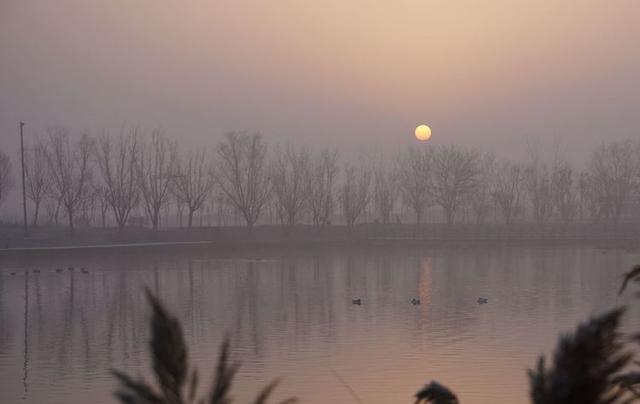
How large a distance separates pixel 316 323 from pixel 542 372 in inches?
546

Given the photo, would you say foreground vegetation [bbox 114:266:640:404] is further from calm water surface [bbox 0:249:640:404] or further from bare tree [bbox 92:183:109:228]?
bare tree [bbox 92:183:109:228]

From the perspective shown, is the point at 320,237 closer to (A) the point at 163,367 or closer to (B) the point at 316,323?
(B) the point at 316,323

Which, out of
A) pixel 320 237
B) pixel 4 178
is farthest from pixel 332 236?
pixel 4 178

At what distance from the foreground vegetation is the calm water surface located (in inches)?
26.1

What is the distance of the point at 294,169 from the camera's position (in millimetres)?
57250

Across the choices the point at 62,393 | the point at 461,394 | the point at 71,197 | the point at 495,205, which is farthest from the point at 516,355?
the point at 495,205

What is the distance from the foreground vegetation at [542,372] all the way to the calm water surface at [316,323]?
0.66 m

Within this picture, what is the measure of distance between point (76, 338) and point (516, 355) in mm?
7660

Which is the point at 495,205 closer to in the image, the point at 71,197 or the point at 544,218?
the point at 544,218

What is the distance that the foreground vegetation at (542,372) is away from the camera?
2.05 meters

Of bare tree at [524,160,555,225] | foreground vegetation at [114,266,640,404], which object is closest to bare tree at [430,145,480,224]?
bare tree at [524,160,555,225]

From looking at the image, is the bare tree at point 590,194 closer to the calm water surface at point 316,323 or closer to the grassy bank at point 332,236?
the grassy bank at point 332,236

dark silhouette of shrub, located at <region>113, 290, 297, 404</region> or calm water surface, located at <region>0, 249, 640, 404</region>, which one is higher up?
dark silhouette of shrub, located at <region>113, 290, 297, 404</region>

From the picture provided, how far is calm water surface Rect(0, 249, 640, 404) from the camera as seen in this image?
10.7 meters
